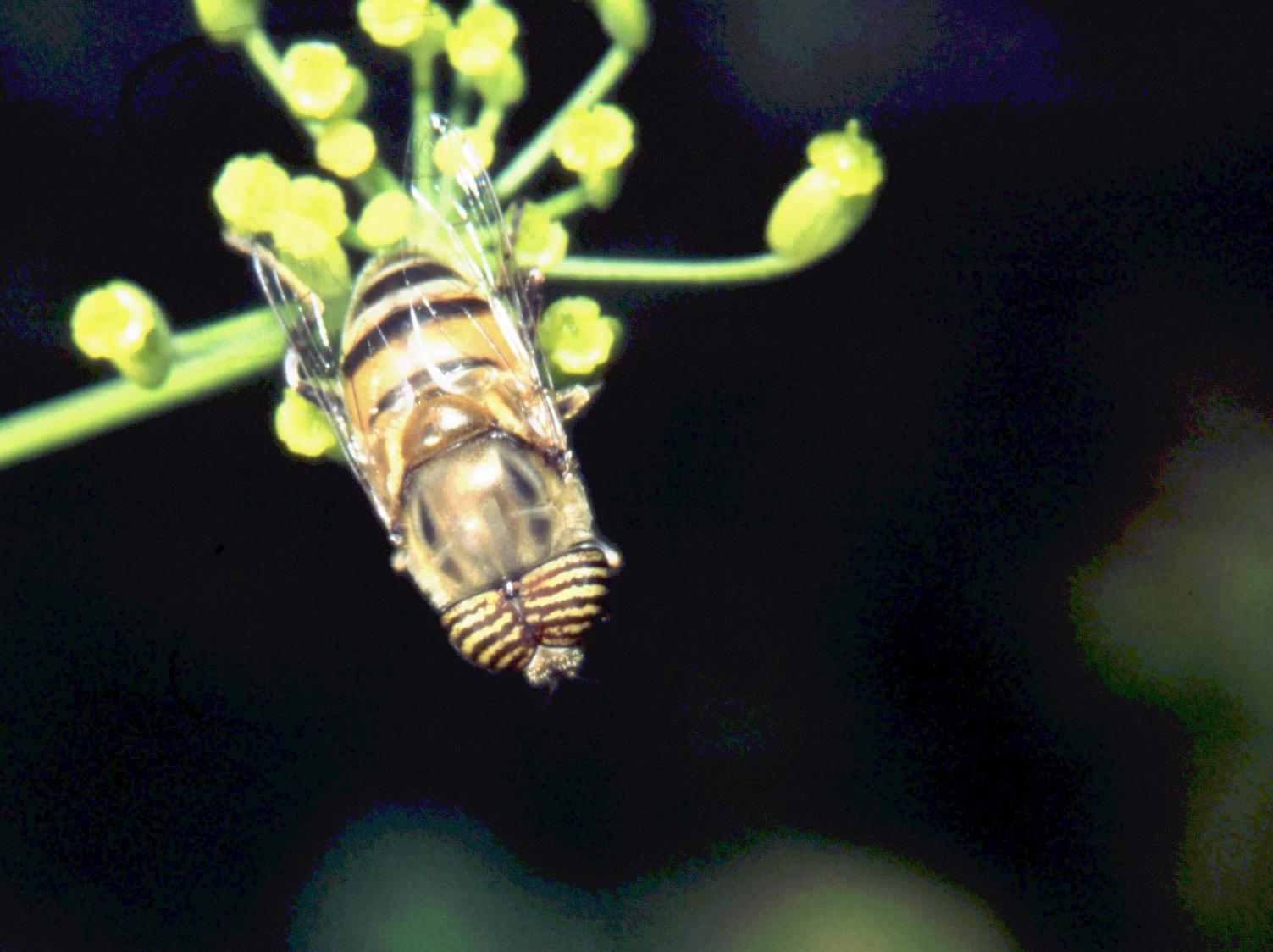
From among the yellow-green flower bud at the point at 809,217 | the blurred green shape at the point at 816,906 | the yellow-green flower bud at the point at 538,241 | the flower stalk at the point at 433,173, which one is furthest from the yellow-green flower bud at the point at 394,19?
the blurred green shape at the point at 816,906

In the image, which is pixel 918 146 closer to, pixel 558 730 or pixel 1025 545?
pixel 1025 545

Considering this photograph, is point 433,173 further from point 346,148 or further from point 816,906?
point 816,906

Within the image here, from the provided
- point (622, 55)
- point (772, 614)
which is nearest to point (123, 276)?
point (622, 55)

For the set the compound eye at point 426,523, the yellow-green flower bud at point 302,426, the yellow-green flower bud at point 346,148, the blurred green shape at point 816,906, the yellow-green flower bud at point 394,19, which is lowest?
the blurred green shape at point 816,906

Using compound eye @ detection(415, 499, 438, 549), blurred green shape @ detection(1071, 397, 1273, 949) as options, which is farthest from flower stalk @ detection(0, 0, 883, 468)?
blurred green shape @ detection(1071, 397, 1273, 949)

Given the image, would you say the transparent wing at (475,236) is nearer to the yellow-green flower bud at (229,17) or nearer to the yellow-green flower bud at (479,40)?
the yellow-green flower bud at (479,40)

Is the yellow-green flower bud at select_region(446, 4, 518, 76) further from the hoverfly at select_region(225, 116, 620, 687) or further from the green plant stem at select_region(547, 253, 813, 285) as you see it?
the green plant stem at select_region(547, 253, 813, 285)
